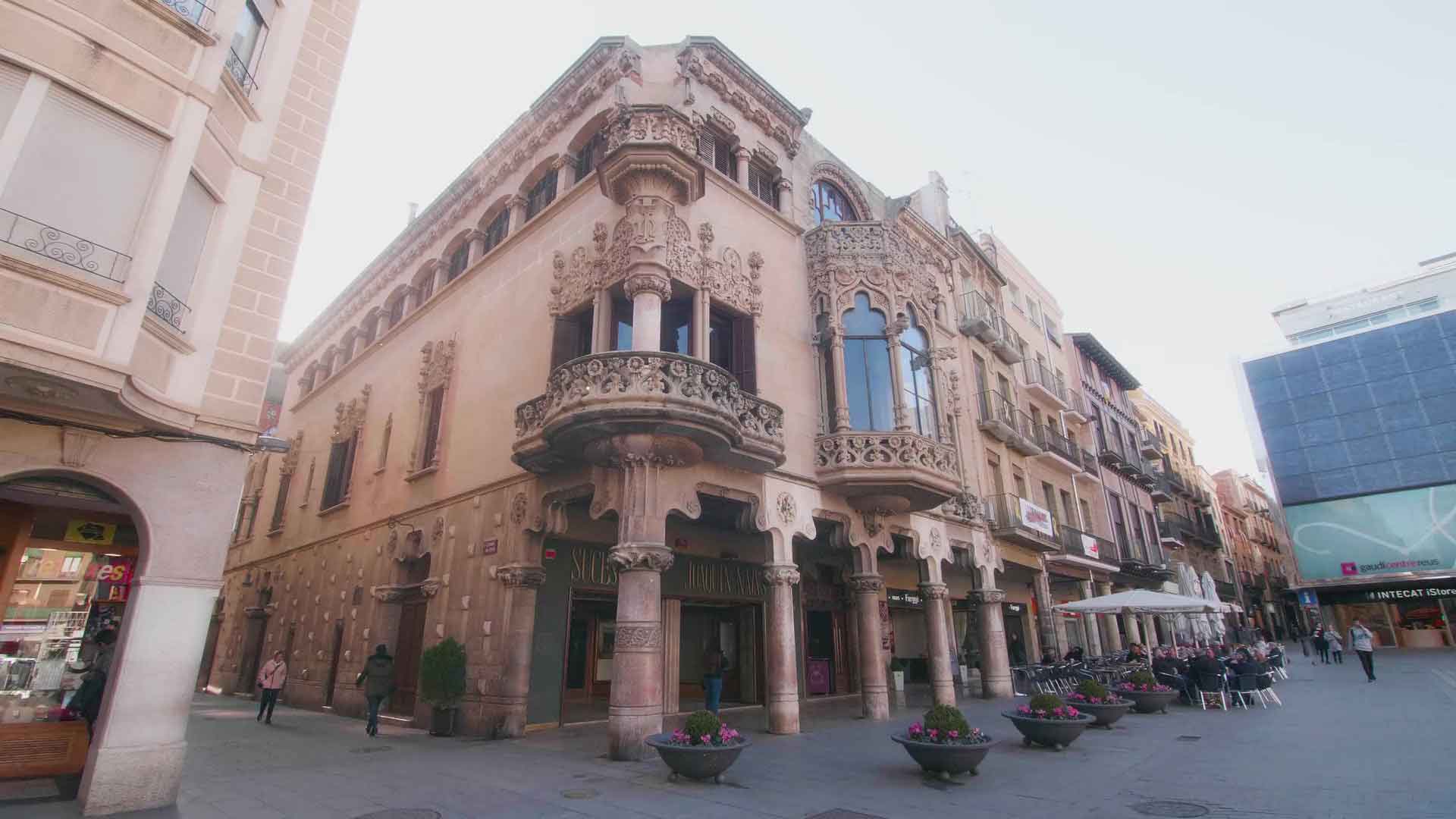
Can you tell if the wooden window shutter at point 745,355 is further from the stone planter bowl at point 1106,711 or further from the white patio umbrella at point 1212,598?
the white patio umbrella at point 1212,598

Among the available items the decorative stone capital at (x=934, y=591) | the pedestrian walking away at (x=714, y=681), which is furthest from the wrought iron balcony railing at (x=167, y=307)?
the decorative stone capital at (x=934, y=591)

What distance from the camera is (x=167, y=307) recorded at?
26.2 ft

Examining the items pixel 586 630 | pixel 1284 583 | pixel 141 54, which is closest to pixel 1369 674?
pixel 586 630

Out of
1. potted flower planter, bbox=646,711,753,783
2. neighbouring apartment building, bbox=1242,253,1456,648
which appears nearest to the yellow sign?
potted flower planter, bbox=646,711,753,783

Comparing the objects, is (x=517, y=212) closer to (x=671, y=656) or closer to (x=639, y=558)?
(x=639, y=558)

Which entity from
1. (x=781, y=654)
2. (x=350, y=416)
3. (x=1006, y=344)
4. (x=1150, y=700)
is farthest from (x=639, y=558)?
(x=1006, y=344)

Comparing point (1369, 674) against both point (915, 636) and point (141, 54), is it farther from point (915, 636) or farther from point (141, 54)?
point (141, 54)

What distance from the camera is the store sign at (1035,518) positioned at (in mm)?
23141

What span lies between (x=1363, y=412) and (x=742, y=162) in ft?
192

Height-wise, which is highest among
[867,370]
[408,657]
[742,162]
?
[742,162]

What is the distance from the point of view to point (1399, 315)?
54781 mm

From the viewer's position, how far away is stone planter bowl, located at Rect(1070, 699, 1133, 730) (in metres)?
12.2

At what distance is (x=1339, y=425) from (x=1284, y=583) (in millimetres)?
26255

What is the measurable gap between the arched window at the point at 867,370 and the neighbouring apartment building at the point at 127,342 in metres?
11.4
